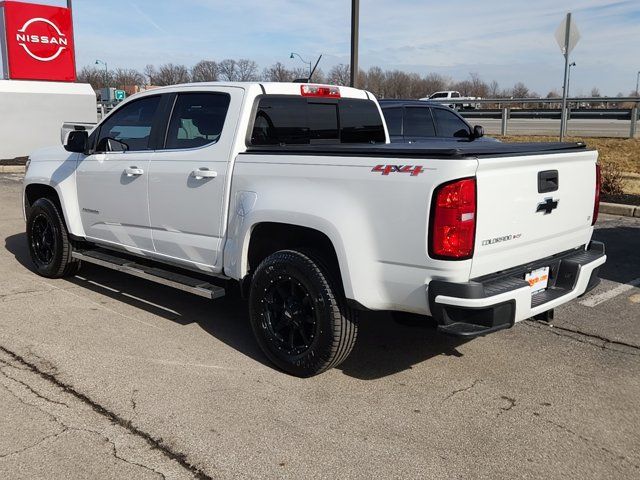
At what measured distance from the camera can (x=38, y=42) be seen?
18.1 m

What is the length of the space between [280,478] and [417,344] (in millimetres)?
2048

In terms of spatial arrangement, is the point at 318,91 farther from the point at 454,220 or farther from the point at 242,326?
the point at 454,220

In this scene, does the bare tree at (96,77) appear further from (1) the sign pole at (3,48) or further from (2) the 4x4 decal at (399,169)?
(2) the 4x4 decal at (399,169)

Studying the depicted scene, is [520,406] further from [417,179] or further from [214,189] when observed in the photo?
[214,189]

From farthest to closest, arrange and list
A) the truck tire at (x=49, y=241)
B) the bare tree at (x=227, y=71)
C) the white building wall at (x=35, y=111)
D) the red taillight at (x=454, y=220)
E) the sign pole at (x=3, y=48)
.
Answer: the bare tree at (x=227, y=71)
the white building wall at (x=35, y=111)
the sign pole at (x=3, y=48)
the truck tire at (x=49, y=241)
the red taillight at (x=454, y=220)

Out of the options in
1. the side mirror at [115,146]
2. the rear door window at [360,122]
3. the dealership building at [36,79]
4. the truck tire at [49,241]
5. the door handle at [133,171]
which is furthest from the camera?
the dealership building at [36,79]

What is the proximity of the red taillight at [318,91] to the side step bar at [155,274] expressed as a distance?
1.66 meters

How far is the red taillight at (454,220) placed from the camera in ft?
10.6

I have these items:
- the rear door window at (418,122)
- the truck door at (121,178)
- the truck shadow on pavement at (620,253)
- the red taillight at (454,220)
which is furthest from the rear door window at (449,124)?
the red taillight at (454,220)

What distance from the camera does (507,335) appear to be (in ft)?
16.1

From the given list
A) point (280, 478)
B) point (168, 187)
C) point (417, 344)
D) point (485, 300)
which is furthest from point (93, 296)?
point (485, 300)

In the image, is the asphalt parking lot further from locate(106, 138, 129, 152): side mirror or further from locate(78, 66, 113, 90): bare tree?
locate(78, 66, 113, 90): bare tree

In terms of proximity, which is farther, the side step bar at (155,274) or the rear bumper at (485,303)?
the side step bar at (155,274)

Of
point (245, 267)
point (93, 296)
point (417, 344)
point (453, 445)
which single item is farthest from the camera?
point (93, 296)
